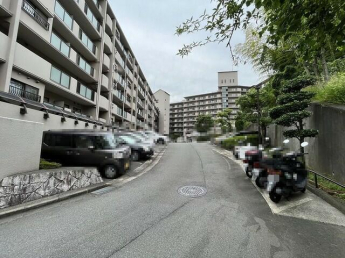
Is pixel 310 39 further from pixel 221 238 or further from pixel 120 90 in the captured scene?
pixel 120 90

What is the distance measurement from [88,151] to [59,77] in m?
7.34

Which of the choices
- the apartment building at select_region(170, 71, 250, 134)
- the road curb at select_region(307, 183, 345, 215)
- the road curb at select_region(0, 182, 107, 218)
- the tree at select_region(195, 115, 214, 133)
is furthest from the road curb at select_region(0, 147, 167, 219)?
the apartment building at select_region(170, 71, 250, 134)

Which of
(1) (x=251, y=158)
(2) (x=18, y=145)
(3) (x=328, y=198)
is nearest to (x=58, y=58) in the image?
(2) (x=18, y=145)

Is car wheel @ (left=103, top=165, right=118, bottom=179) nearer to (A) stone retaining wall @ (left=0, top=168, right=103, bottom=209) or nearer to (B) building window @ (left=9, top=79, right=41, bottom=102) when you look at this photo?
(A) stone retaining wall @ (left=0, top=168, right=103, bottom=209)

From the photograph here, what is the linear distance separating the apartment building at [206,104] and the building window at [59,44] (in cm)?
5725

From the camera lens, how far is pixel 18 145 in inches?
189

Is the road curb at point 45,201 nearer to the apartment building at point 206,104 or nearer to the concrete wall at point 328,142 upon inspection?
the concrete wall at point 328,142

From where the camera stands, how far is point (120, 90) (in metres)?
26.1

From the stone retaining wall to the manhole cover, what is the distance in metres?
3.19

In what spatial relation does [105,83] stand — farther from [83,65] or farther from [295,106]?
[295,106]

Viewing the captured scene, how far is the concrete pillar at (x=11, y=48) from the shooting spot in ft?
27.6

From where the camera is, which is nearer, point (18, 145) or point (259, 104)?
point (18, 145)

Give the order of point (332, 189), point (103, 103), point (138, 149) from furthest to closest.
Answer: point (103, 103) < point (138, 149) < point (332, 189)

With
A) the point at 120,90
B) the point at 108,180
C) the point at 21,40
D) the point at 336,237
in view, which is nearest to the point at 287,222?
the point at 336,237
